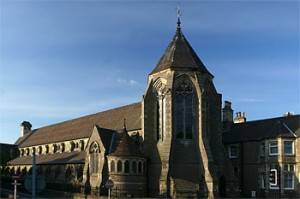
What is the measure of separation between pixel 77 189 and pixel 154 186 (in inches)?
401

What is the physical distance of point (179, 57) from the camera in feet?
169

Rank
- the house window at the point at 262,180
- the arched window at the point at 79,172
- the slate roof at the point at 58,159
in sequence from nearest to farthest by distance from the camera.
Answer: the house window at the point at 262,180 → the arched window at the point at 79,172 → the slate roof at the point at 58,159

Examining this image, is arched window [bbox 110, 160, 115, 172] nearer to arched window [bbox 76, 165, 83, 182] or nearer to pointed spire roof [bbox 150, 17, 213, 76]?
arched window [bbox 76, 165, 83, 182]

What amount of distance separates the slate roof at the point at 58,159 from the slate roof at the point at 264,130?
64.1 feet

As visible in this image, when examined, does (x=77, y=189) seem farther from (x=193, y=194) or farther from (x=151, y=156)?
(x=193, y=194)

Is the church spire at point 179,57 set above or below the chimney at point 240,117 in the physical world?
above

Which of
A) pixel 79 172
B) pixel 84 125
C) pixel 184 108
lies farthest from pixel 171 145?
pixel 84 125

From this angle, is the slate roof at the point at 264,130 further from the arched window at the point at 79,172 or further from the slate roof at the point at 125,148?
the arched window at the point at 79,172

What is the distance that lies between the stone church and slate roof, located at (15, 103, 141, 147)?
16.5ft

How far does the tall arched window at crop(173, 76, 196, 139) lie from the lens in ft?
162

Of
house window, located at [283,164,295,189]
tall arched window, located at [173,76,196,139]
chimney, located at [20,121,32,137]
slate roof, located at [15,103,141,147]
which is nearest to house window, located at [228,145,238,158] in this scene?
house window, located at [283,164,295,189]

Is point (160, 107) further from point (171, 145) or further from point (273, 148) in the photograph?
point (273, 148)

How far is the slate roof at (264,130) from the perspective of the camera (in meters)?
53.3

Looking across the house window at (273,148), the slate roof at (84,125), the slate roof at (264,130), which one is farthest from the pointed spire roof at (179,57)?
the house window at (273,148)
